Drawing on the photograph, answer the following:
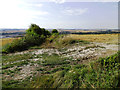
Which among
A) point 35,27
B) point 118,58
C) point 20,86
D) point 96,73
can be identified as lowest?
A: point 20,86

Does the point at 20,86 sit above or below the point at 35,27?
below

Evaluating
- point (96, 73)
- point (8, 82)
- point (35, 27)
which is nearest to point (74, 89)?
point (96, 73)

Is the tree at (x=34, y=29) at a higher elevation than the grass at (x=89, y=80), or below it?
higher

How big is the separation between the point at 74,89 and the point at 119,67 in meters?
1.92

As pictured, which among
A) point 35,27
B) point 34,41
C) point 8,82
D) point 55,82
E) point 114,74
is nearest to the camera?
point 114,74

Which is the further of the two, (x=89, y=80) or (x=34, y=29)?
(x=34, y=29)

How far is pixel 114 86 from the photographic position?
121 inches

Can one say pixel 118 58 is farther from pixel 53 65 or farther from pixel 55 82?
pixel 53 65

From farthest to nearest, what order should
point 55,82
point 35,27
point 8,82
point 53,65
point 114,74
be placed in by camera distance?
point 35,27
point 53,65
point 8,82
point 55,82
point 114,74

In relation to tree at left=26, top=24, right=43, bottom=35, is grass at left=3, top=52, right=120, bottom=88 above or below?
below

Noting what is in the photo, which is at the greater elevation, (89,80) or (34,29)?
(34,29)

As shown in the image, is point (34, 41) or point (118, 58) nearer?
point (118, 58)

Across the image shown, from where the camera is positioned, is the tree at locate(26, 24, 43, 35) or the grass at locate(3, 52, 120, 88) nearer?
A: the grass at locate(3, 52, 120, 88)

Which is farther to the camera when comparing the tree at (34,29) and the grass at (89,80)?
the tree at (34,29)
